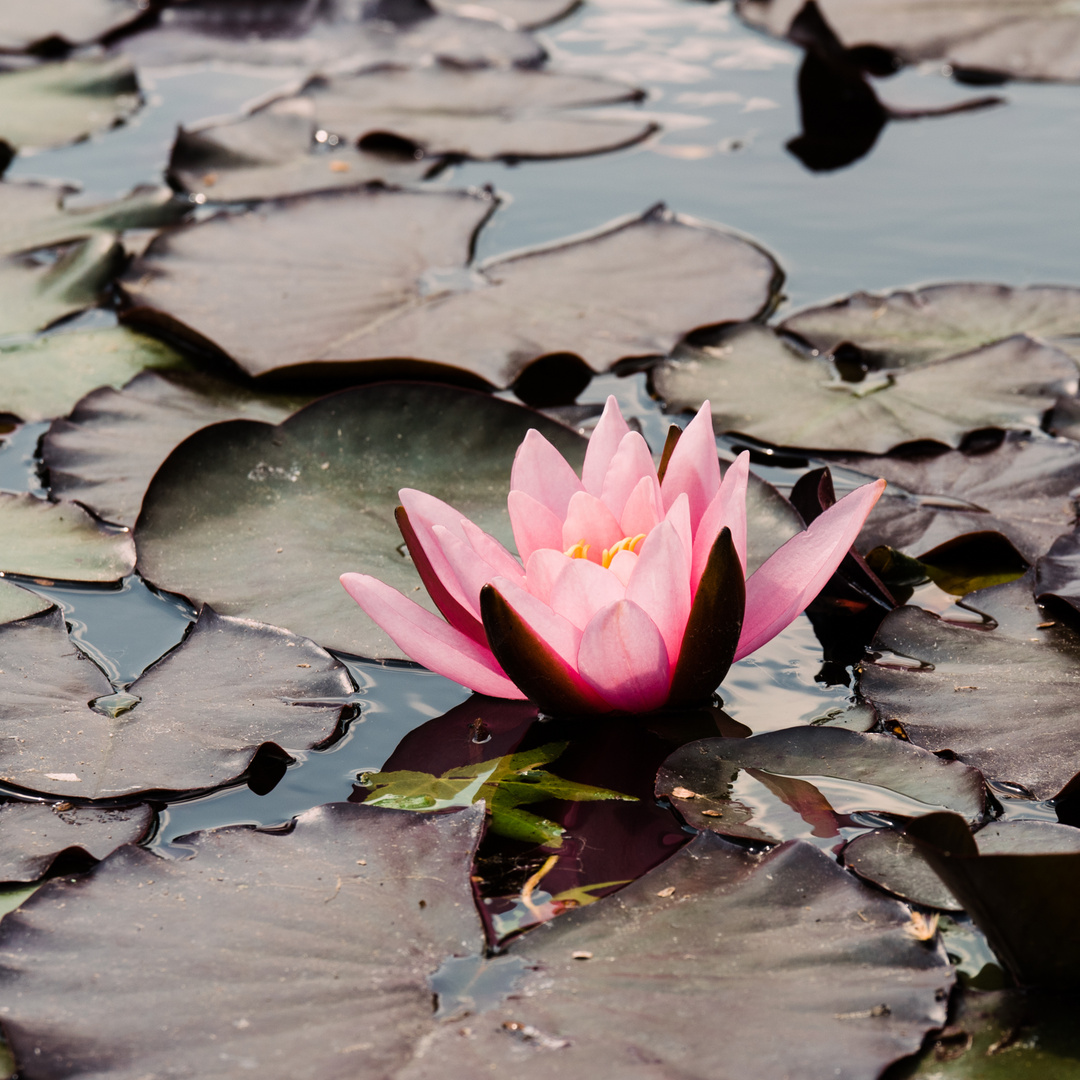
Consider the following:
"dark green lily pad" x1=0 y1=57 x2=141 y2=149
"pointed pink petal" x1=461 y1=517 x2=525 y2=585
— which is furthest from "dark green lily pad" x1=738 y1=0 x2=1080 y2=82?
"pointed pink petal" x1=461 y1=517 x2=525 y2=585

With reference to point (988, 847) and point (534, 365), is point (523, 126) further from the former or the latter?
point (988, 847)

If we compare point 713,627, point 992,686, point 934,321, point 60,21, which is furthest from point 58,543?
point 60,21

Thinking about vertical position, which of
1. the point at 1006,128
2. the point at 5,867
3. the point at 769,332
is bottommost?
the point at 5,867

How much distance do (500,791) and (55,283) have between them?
5.71ft

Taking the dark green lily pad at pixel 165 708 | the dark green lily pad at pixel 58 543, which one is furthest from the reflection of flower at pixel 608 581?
the dark green lily pad at pixel 58 543

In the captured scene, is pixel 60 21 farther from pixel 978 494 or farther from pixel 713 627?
pixel 713 627

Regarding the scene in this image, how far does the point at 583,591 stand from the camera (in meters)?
1.28

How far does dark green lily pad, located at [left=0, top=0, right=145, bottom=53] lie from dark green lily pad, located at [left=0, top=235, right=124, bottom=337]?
68.6 inches

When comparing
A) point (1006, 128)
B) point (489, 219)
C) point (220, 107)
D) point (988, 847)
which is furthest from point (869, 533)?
point (220, 107)

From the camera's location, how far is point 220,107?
3.48m

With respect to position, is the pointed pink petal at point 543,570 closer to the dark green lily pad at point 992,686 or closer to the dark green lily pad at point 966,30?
the dark green lily pad at point 992,686

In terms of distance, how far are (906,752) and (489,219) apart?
1866 mm

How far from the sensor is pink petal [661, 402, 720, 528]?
1433mm

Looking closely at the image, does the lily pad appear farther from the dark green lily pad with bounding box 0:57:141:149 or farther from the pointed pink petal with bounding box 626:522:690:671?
the dark green lily pad with bounding box 0:57:141:149
